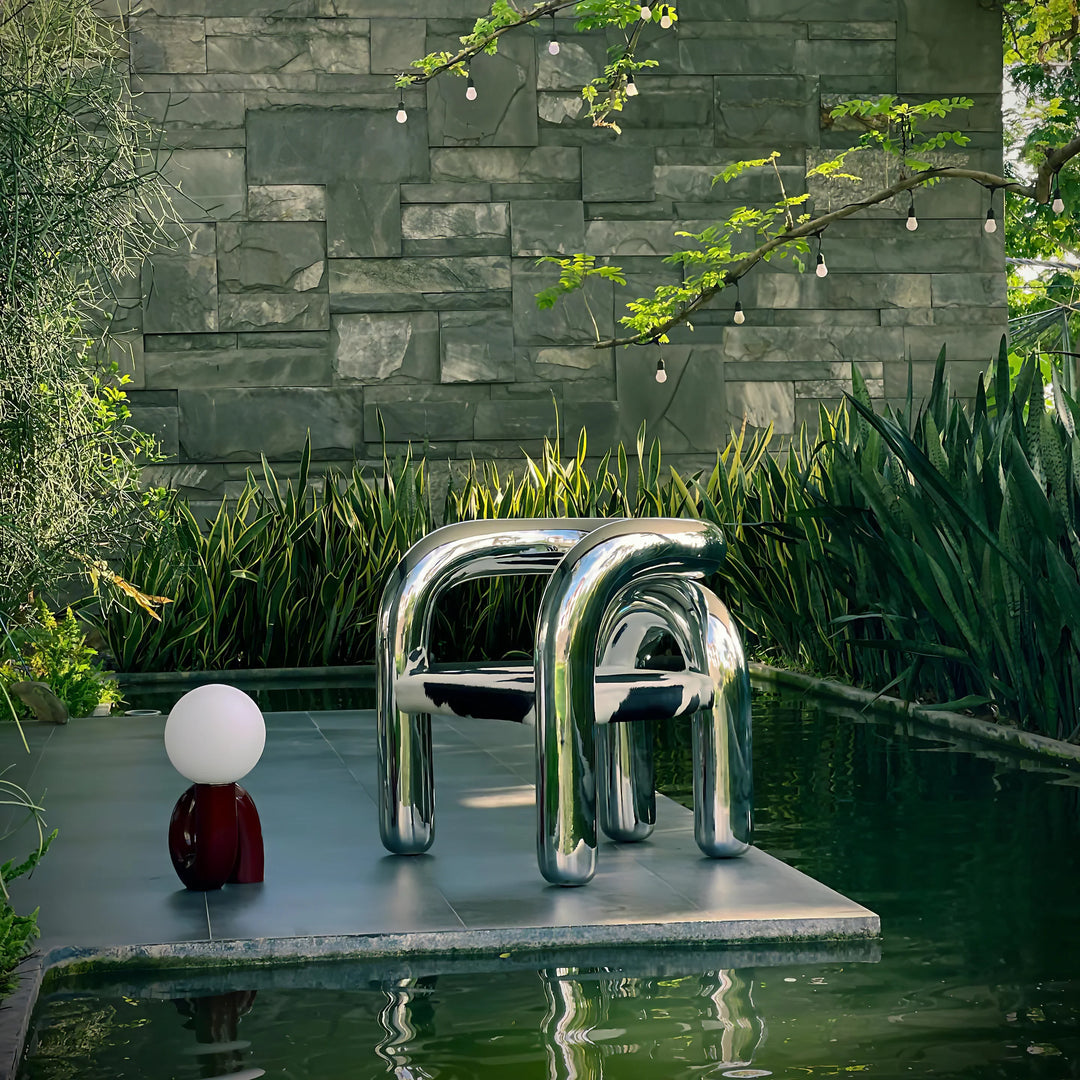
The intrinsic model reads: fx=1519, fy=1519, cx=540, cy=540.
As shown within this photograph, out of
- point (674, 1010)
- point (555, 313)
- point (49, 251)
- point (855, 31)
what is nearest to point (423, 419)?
point (555, 313)

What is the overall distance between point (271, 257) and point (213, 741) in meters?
7.26

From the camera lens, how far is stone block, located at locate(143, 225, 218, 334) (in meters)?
9.78

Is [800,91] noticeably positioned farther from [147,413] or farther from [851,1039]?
[851,1039]

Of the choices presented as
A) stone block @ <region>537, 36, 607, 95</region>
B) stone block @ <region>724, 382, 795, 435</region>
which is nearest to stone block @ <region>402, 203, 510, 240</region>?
stone block @ <region>537, 36, 607, 95</region>

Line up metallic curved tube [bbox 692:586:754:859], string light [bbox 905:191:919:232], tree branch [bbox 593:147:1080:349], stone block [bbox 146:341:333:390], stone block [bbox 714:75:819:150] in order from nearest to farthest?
metallic curved tube [bbox 692:586:754:859] → tree branch [bbox 593:147:1080:349] → string light [bbox 905:191:919:232] → stone block [bbox 146:341:333:390] → stone block [bbox 714:75:819:150]

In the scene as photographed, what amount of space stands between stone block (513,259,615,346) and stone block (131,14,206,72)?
2476mm

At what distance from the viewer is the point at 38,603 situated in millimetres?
6672

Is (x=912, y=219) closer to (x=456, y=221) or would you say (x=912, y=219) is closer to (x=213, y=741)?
(x=456, y=221)

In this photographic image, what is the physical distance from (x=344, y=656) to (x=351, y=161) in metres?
3.40

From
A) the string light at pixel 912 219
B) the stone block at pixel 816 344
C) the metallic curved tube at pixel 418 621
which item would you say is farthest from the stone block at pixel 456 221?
the metallic curved tube at pixel 418 621

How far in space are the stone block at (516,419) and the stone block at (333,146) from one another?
158 centimetres

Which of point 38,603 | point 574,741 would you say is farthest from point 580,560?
point 38,603

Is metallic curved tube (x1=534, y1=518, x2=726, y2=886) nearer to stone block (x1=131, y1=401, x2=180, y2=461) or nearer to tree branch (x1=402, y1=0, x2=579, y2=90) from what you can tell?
tree branch (x1=402, y1=0, x2=579, y2=90)

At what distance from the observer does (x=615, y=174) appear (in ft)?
33.3
